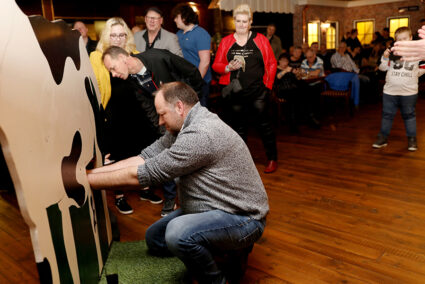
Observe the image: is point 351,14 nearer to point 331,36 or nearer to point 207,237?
point 331,36

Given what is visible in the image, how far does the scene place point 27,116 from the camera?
1.08m

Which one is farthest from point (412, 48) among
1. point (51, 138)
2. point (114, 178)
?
point (51, 138)

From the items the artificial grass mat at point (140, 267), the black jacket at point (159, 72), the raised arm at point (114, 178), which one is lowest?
the artificial grass mat at point (140, 267)

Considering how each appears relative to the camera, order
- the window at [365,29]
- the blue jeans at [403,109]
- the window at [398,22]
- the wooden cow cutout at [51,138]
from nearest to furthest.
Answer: the wooden cow cutout at [51,138] → the blue jeans at [403,109] → the window at [398,22] → the window at [365,29]

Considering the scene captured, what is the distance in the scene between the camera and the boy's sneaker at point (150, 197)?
9.73 ft

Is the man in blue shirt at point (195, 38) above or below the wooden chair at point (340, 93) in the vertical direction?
above

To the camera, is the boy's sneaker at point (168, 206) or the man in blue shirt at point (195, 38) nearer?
the boy's sneaker at point (168, 206)

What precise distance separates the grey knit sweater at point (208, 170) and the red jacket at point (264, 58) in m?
1.76

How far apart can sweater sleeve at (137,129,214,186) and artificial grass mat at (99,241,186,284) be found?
655mm

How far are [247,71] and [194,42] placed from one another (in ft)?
1.69

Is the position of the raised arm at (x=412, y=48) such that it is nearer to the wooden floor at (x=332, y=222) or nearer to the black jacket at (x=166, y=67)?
the wooden floor at (x=332, y=222)

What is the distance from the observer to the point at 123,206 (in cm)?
279

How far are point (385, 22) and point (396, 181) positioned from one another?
10.8 meters

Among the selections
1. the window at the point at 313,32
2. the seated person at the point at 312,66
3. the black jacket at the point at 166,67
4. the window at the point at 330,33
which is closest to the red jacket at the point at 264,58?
the black jacket at the point at 166,67
